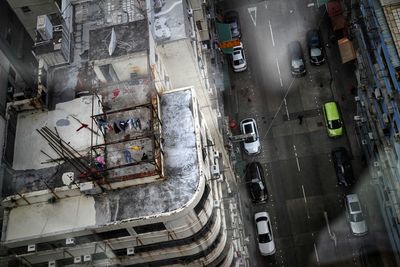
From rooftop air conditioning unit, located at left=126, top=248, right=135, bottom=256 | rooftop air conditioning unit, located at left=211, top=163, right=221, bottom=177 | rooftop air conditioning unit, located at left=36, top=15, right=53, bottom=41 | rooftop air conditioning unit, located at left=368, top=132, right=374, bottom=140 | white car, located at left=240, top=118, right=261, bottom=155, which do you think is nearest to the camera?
rooftop air conditioning unit, located at left=126, top=248, right=135, bottom=256

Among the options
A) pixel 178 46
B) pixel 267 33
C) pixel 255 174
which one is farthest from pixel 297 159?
pixel 178 46

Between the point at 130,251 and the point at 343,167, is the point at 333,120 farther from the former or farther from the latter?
the point at 130,251

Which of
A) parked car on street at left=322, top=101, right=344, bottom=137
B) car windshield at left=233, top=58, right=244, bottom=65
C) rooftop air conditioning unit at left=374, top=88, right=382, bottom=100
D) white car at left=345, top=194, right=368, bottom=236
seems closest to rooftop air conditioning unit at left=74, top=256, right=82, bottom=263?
white car at left=345, top=194, right=368, bottom=236

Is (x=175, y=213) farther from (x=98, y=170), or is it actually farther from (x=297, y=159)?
(x=297, y=159)

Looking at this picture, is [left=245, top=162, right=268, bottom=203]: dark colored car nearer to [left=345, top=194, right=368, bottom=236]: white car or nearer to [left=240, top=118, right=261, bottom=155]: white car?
[left=240, top=118, right=261, bottom=155]: white car

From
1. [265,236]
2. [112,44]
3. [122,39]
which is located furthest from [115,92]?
[265,236]

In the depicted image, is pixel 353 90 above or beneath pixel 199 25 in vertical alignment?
beneath
